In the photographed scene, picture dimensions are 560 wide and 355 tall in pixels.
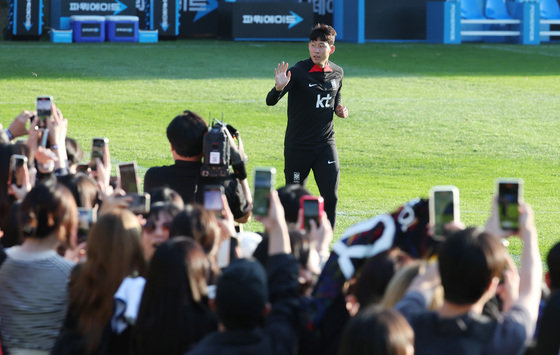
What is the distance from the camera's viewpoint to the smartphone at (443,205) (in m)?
4.49

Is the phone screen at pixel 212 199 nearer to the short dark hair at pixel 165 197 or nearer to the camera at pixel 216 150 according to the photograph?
the short dark hair at pixel 165 197

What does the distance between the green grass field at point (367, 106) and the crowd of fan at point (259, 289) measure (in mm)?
5434

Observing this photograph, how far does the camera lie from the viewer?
21.4 feet

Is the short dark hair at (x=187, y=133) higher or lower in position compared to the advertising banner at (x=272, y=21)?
lower

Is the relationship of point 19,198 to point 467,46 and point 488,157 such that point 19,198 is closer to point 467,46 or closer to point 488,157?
point 488,157

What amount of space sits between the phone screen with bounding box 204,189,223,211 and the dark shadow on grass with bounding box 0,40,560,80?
647 inches

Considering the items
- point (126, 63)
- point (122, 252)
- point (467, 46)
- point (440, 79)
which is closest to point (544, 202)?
point (122, 252)

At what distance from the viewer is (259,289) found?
12.9 feet

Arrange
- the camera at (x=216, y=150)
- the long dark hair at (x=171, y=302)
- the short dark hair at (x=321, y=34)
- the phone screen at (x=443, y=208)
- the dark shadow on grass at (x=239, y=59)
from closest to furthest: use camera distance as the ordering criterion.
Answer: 1. the long dark hair at (x=171, y=302)
2. the phone screen at (x=443, y=208)
3. the camera at (x=216, y=150)
4. the short dark hair at (x=321, y=34)
5. the dark shadow on grass at (x=239, y=59)

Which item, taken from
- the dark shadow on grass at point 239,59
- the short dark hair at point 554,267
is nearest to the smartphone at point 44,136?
the short dark hair at point 554,267

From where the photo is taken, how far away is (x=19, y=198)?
5.99m

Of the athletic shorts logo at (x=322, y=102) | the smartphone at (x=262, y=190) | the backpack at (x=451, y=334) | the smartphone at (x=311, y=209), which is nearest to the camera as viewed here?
the backpack at (x=451, y=334)

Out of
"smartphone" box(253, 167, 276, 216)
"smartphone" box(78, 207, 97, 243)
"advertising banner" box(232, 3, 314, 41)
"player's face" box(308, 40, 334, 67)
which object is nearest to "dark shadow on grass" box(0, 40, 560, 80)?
"advertising banner" box(232, 3, 314, 41)

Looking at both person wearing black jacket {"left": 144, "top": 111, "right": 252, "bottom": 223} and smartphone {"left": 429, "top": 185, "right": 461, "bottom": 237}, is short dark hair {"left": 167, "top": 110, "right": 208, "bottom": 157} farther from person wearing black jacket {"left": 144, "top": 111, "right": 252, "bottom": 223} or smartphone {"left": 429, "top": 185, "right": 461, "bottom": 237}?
smartphone {"left": 429, "top": 185, "right": 461, "bottom": 237}
